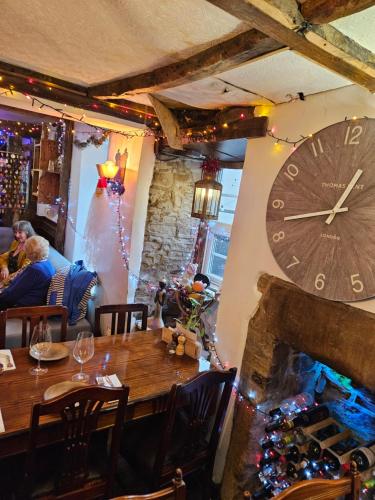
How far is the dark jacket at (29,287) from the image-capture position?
10.4 ft

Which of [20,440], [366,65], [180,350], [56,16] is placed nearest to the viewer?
[366,65]

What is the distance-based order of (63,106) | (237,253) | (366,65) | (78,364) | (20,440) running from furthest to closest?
1. (63,106)
2. (237,253)
3. (78,364)
4. (20,440)
5. (366,65)

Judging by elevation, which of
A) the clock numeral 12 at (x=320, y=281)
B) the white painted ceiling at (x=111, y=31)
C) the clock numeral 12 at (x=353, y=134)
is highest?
the white painted ceiling at (x=111, y=31)

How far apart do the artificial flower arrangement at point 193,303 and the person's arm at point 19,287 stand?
1.53m

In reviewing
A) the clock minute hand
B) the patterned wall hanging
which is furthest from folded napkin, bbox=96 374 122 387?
the patterned wall hanging

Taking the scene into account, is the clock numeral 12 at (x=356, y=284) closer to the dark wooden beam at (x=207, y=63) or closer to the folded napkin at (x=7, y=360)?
the dark wooden beam at (x=207, y=63)

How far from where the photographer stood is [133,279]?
321 centimetres

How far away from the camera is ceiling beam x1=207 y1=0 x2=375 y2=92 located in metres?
0.86

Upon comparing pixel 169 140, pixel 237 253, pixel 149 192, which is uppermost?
pixel 169 140

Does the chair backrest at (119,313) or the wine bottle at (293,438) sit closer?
the wine bottle at (293,438)

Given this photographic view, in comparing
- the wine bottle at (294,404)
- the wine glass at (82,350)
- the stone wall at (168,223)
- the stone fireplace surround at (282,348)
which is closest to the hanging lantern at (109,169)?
the stone wall at (168,223)

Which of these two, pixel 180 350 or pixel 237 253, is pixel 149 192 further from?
pixel 180 350

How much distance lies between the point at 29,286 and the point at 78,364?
1.60 metres

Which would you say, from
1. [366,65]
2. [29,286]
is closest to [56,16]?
[366,65]
